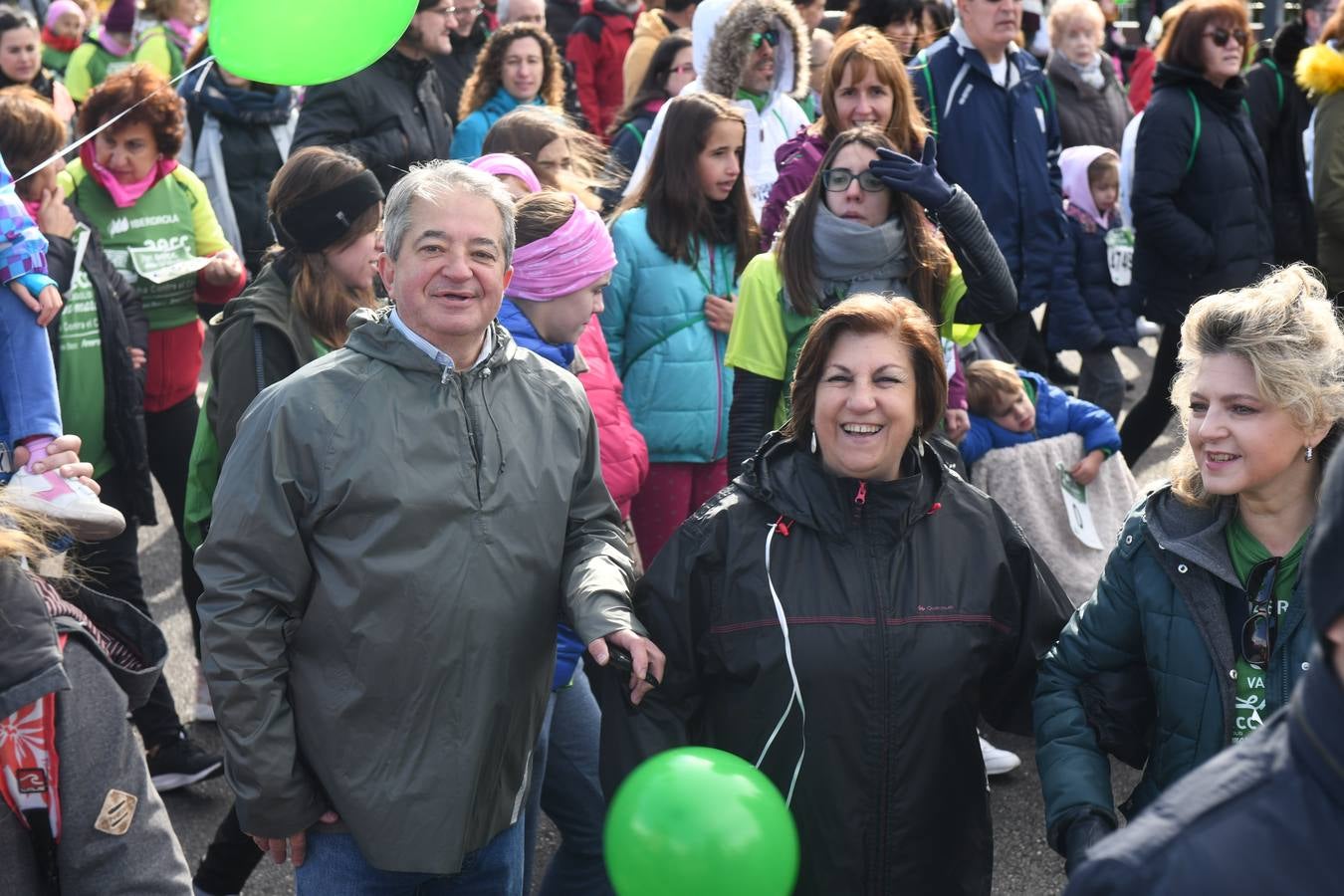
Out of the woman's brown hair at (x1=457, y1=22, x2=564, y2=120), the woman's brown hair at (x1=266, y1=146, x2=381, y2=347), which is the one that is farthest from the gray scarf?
the woman's brown hair at (x1=457, y1=22, x2=564, y2=120)

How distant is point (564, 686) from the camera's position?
364cm

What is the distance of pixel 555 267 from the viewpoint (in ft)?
12.5

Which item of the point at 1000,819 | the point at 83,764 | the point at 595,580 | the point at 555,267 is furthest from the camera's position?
the point at 1000,819

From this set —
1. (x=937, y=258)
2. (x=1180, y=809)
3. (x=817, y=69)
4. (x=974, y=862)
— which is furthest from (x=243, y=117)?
(x=1180, y=809)

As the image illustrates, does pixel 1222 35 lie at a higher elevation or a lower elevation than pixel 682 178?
higher

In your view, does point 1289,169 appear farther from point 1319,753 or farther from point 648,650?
point 1319,753

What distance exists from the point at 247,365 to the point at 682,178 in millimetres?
1630

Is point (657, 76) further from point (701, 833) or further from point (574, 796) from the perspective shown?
point (701, 833)

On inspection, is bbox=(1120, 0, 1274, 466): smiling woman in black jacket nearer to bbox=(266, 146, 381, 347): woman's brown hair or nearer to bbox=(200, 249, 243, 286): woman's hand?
bbox=(200, 249, 243, 286): woman's hand

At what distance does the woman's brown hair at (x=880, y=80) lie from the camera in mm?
5125

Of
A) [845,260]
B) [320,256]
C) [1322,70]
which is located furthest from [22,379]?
[1322,70]

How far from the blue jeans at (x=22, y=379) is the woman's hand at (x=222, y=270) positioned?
1.44 meters

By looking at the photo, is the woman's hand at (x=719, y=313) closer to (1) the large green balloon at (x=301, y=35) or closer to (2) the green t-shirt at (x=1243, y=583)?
(1) the large green balloon at (x=301, y=35)

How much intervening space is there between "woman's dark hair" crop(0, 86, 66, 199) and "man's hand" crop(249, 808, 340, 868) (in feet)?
8.03
